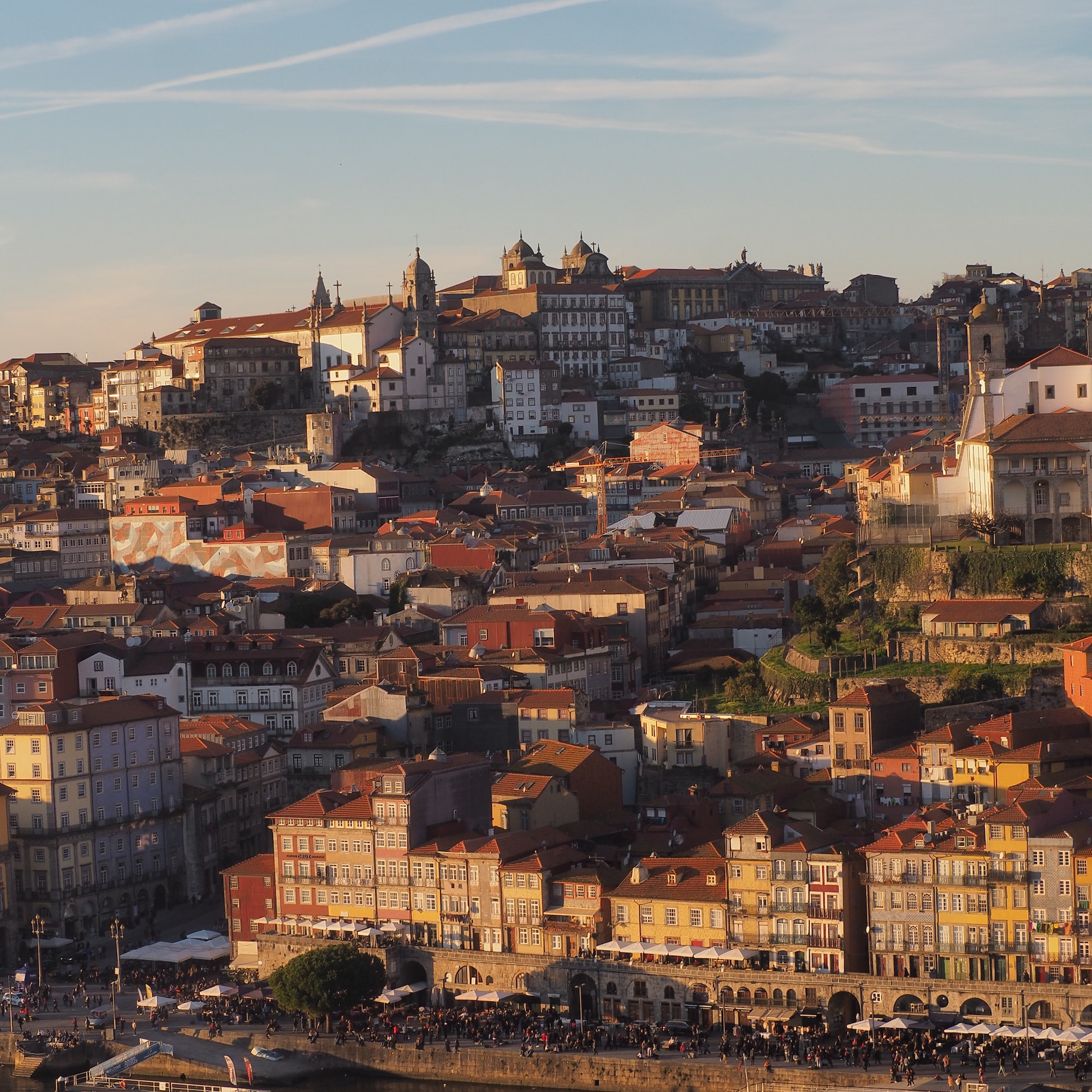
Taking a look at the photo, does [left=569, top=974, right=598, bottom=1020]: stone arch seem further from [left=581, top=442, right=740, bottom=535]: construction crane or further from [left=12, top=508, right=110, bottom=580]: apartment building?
[left=12, top=508, right=110, bottom=580]: apartment building

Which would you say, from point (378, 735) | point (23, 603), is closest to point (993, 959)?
point (378, 735)

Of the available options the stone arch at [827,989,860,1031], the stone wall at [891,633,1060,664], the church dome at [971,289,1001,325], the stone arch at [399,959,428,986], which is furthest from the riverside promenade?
the church dome at [971,289,1001,325]

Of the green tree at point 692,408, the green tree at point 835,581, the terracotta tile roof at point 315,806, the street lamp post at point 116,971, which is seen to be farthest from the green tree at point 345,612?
the green tree at point 692,408

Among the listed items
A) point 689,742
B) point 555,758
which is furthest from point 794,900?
point 689,742

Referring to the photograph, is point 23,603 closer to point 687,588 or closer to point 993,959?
point 687,588

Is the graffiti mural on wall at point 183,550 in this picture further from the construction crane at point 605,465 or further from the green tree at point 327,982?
the green tree at point 327,982
